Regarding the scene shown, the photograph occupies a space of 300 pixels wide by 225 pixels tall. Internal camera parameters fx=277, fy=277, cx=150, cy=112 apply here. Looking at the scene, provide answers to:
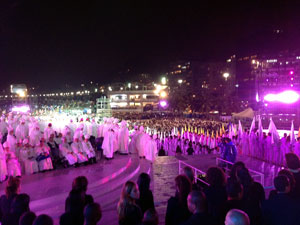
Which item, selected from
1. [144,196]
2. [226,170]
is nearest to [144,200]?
[144,196]

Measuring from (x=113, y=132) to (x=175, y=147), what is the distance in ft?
20.4

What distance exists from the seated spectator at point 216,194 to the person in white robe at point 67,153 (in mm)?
6739

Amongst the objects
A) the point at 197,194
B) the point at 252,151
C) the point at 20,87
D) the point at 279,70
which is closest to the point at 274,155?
the point at 252,151

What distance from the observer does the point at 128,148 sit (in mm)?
13219

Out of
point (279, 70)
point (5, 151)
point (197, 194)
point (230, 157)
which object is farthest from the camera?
point (279, 70)

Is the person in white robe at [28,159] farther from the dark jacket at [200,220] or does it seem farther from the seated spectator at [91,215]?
the dark jacket at [200,220]

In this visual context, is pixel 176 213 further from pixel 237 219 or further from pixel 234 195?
pixel 237 219

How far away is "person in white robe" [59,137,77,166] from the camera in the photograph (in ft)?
32.3

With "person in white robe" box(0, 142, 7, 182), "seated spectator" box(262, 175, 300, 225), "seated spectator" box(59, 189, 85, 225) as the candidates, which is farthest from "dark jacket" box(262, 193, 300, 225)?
"person in white robe" box(0, 142, 7, 182)

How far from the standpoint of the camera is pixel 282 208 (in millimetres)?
3482

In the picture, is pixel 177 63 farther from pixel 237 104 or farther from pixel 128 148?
pixel 128 148

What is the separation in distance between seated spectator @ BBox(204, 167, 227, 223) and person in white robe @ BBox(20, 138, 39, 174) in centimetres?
684

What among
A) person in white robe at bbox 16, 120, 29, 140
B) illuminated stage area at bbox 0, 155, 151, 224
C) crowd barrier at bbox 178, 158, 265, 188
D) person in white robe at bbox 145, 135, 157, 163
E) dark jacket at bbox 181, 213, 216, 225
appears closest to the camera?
dark jacket at bbox 181, 213, 216, 225

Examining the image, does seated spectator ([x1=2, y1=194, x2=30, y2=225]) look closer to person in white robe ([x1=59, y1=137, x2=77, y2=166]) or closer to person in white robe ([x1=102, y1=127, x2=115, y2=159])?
person in white robe ([x1=59, y1=137, x2=77, y2=166])
